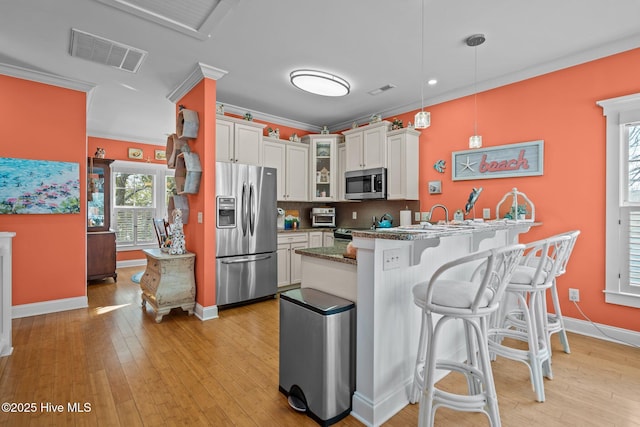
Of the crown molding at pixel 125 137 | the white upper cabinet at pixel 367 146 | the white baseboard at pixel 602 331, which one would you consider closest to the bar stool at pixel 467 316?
the white baseboard at pixel 602 331

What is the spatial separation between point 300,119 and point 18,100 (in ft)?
11.6

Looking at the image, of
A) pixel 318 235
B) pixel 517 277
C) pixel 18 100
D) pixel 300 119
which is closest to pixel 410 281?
pixel 517 277

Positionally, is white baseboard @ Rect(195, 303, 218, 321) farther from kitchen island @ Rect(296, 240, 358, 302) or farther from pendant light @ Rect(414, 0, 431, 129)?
pendant light @ Rect(414, 0, 431, 129)

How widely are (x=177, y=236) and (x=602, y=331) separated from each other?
14.5 feet

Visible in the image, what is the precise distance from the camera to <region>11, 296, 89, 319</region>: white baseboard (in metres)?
3.50

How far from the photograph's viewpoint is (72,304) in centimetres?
381

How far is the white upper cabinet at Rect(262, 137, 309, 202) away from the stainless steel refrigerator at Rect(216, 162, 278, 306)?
2.41ft

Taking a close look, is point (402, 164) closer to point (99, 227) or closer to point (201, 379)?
point (201, 379)

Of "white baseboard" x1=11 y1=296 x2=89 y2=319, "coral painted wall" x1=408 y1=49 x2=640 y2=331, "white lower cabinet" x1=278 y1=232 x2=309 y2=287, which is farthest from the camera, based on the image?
"white lower cabinet" x1=278 y1=232 x2=309 y2=287

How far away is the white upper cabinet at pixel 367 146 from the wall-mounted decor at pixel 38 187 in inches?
143

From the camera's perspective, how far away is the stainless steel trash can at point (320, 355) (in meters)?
1.76

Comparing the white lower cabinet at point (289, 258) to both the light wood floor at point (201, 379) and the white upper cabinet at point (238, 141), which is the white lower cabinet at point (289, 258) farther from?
the light wood floor at point (201, 379)

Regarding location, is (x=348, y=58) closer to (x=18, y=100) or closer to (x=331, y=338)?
(x=331, y=338)

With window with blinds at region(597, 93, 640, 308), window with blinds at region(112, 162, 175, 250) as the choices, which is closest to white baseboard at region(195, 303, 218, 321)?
window with blinds at region(597, 93, 640, 308)
